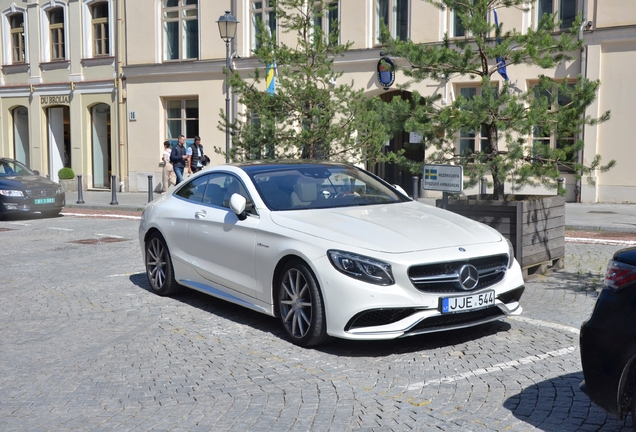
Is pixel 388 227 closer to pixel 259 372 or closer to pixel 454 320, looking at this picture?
pixel 454 320

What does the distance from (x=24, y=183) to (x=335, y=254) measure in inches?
576

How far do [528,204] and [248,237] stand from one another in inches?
141

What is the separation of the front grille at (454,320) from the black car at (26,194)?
14.5m

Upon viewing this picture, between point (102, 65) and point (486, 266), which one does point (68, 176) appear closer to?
point (102, 65)

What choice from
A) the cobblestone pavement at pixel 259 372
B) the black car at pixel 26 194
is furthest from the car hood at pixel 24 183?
the cobblestone pavement at pixel 259 372

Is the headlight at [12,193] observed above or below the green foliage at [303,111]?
below

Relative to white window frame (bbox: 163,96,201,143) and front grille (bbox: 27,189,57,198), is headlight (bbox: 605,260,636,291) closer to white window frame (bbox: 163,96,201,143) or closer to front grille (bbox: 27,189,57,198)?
front grille (bbox: 27,189,57,198)

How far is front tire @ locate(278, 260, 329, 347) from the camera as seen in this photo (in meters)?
6.20

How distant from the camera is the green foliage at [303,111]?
1406cm

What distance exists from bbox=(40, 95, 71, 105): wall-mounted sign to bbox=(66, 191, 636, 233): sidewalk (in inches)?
212

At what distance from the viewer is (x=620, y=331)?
159 inches

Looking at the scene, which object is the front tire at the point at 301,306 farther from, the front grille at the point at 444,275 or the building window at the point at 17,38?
the building window at the point at 17,38

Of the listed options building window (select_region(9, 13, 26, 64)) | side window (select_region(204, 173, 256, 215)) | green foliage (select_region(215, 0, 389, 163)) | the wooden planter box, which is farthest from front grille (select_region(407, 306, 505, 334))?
building window (select_region(9, 13, 26, 64))

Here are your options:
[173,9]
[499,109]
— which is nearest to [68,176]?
[173,9]
